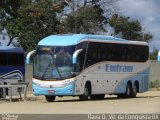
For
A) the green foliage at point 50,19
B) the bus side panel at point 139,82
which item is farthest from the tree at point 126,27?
the bus side panel at point 139,82

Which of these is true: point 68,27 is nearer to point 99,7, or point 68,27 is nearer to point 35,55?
point 99,7

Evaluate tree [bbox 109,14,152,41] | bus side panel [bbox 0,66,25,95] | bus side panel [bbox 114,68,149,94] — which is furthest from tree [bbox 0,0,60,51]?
bus side panel [bbox 114,68,149,94]

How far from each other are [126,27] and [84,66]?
26088 mm

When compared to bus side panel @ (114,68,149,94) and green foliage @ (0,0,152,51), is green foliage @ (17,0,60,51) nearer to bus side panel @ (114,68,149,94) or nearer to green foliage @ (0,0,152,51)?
green foliage @ (0,0,152,51)

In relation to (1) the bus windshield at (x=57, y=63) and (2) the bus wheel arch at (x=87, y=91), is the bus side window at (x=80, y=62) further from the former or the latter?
(2) the bus wheel arch at (x=87, y=91)

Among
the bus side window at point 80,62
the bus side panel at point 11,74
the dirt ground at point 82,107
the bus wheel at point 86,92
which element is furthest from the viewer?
the bus side panel at point 11,74

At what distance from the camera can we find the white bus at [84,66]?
29.1 m

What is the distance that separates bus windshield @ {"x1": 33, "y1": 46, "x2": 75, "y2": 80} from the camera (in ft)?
95.4

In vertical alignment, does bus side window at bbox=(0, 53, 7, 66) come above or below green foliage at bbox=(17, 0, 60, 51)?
below

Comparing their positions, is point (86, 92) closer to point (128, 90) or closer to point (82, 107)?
point (128, 90)

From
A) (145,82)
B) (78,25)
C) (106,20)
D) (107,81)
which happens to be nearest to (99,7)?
(106,20)

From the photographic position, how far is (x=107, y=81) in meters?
32.5

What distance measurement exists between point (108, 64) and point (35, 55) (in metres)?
4.54

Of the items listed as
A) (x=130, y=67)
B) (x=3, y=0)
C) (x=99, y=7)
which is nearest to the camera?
(x=3, y=0)
